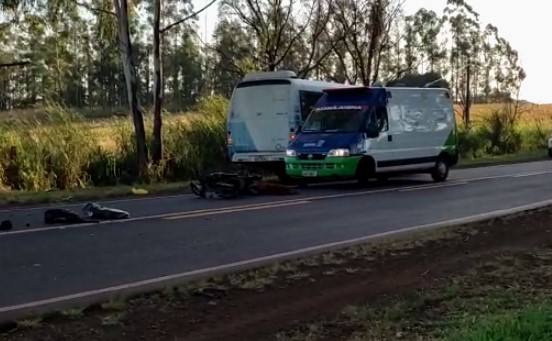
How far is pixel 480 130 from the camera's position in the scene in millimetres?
39656

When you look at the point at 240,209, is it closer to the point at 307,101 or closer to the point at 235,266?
the point at 235,266

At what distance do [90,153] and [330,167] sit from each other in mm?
7736

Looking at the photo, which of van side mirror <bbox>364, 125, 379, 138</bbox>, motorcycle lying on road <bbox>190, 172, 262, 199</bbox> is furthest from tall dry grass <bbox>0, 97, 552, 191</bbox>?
van side mirror <bbox>364, 125, 379, 138</bbox>

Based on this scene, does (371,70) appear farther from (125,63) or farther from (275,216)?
(275,216)

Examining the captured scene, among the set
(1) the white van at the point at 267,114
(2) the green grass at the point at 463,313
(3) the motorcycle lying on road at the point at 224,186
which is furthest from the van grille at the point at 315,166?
(2) the green grass at the point at 463,313

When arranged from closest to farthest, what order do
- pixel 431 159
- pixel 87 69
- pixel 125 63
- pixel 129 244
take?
pixel 129 244
pixel 431 159
pixel 125 63
pixel 87 69

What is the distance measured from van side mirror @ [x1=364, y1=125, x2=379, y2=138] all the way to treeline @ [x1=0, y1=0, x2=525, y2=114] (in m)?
7.52

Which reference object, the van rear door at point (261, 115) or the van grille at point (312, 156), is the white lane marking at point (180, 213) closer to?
the van grille at point (312, 156)

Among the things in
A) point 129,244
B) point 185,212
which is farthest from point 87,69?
point 129,244

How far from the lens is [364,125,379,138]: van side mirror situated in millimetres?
19328

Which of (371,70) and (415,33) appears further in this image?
(415,33)

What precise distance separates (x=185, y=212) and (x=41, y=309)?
23.1ft

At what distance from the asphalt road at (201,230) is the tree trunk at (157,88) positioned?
21.5 ft

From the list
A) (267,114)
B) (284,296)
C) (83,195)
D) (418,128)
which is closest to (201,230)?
(284,296)
